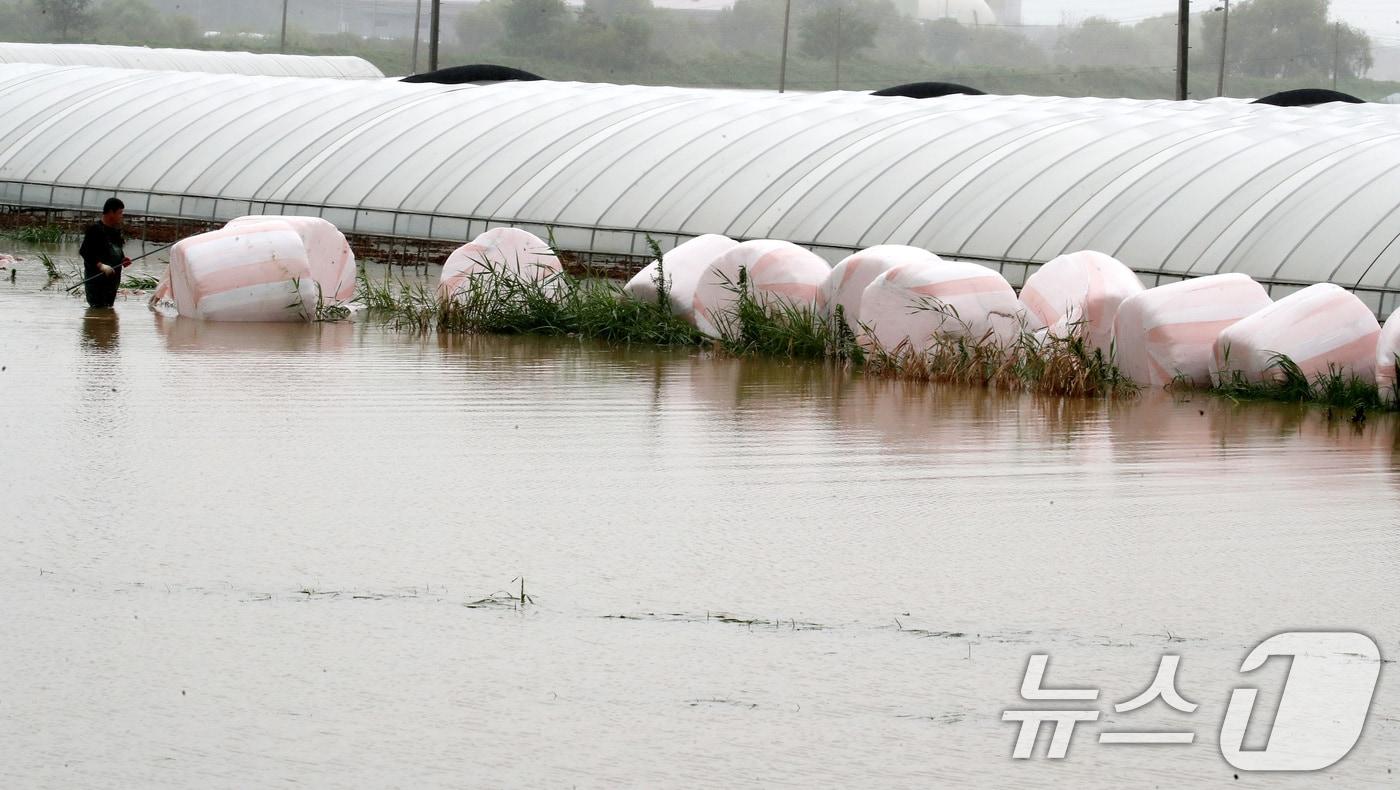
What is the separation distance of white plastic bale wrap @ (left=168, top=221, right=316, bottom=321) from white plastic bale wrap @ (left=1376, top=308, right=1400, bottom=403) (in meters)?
9.59

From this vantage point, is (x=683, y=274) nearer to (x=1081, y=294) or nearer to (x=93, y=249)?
(x=1081, y=294)

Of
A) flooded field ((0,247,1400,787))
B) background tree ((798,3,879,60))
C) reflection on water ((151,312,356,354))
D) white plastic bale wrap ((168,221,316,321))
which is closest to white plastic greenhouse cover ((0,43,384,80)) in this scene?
white plastic bale wrap ((168,221,316,321))

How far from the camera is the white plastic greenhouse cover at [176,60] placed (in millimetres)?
52344

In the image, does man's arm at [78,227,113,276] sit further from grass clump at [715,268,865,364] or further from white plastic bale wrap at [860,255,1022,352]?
white plastic bale wrap at [860,255,1022,352]

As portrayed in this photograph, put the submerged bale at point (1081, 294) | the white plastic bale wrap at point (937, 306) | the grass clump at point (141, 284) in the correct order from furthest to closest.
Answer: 1. the grass clump at point (141, 284)
2. the submerged bale at point (1081, 294)
3. the white plastic bale wrap at point (937, 306)

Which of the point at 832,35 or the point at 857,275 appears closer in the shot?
the point at 857,275

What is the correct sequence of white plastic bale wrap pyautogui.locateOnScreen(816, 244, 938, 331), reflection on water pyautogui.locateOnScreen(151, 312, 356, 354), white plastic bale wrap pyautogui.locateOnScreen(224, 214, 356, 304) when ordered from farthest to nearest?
white plastic bale wrap pyautogui.locateOnScreen(224, 214, 356, 304) < reflection on water pyautogui.locateOnScreen(151, 312, 356, 354) < white plastic bale wrap pyautogui.locateOnScreen(816, 244, 938, 331)

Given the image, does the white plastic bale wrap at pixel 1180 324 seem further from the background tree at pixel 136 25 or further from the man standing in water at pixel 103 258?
the background tree at pixel 136 25

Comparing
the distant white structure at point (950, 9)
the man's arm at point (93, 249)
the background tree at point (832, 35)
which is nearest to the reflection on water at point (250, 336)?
the man's arm at point (93, 249)

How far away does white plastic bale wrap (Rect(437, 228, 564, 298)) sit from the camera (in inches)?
703

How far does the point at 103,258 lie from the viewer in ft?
59.0

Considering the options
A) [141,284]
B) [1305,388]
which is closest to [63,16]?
[141,284]

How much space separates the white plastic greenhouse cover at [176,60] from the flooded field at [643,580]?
42675 mm

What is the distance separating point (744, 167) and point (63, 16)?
285ft
